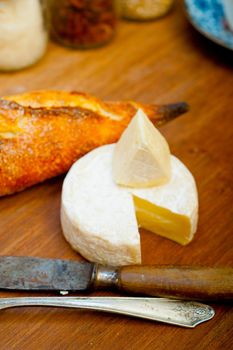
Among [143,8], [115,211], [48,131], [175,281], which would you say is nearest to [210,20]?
[143,8]

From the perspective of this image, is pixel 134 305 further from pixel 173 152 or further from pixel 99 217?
pixel 173 152

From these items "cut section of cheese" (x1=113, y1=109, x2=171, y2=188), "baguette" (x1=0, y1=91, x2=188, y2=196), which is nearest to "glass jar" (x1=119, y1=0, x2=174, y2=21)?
"baguette" (x1=0, y1=91, x2=188, y2=196)

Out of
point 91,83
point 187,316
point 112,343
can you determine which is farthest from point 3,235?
point 91,83

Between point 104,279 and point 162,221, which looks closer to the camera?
point 104,279

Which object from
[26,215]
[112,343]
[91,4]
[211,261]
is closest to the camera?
[112,343]

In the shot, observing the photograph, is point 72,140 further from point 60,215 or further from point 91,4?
point 91,4

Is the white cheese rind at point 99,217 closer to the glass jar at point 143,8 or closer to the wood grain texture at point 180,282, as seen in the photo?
the wood grain texture at point 180,282
